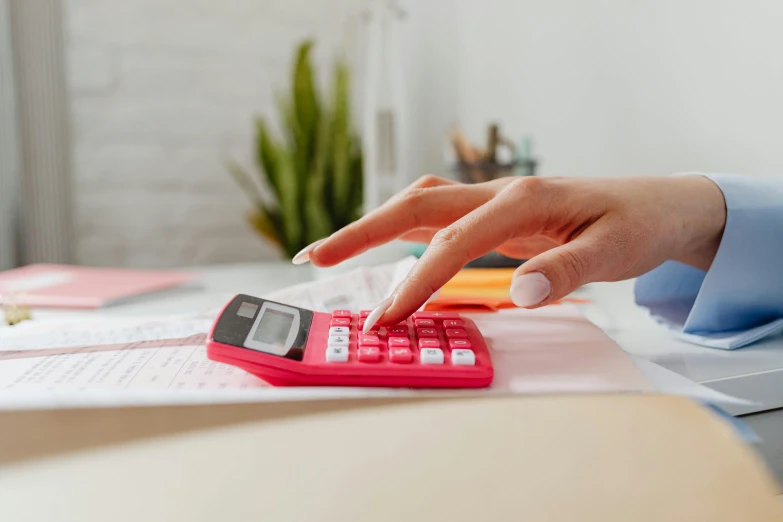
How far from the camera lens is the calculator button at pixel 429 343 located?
359 millimetres

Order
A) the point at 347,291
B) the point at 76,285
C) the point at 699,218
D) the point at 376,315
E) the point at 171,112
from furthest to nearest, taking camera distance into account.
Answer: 1. the point at 171,112
2. the point at 76,285
3. the point at 347,291
4. the point at 699,218
5. the point at 376,315

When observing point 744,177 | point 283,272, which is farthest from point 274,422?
point 283,272

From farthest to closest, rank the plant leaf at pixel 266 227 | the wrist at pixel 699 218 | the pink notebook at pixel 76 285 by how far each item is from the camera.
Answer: the plant leaf at pixel 266 227
the pink notebook at pixel 76 285
the wrist at pixel 699 218

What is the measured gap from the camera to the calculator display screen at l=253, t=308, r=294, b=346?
35cm

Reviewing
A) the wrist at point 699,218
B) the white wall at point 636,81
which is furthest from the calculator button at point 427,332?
the white wall at point 636,81

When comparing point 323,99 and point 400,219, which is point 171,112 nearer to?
point 323,99

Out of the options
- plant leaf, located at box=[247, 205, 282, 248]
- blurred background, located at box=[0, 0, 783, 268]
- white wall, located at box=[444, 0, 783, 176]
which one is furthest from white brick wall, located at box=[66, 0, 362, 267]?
white wall, located at box=[444, 0, 783, 176]

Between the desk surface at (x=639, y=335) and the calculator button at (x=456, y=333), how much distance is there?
0.47 feet

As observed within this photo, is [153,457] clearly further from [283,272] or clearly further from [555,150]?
[555,150]

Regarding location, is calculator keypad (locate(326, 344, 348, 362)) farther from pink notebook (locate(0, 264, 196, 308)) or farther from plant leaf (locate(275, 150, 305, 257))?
plant leaf (locate(275, 150, 305, 257))

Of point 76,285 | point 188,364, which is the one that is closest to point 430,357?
point 188,364

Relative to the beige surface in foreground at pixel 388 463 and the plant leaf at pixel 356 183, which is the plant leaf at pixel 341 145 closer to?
the plant leaf at pixel 356 183

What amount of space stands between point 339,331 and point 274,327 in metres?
0.04

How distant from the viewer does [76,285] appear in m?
0.79
